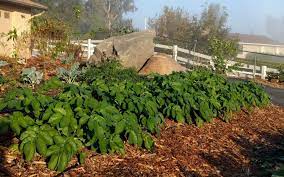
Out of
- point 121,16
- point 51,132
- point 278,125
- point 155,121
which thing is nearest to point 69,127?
point 51,132

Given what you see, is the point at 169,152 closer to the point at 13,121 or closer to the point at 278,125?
the point at 13,121

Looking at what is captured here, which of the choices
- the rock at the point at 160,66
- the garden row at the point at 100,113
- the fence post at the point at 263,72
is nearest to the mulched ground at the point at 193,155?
the garden row at the point at 100,113

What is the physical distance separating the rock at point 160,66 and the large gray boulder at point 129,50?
387mm

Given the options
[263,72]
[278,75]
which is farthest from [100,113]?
[263,72]

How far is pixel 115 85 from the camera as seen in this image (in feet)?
23.9

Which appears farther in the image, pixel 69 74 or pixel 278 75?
pixel 278 75

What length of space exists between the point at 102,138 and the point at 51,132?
0.66 metres

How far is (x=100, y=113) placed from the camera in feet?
19.2

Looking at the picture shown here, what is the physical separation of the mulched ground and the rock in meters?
5.53

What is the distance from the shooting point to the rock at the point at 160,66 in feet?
48.6

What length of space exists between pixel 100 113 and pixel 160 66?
9.19 m

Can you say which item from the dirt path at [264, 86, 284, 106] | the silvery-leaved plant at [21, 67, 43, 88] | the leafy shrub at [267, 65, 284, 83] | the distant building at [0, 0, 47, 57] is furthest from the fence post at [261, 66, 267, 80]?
the silvery-leaved plant at [21, 67, 43, 88]

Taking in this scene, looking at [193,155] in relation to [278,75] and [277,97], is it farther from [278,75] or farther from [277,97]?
[278,75]

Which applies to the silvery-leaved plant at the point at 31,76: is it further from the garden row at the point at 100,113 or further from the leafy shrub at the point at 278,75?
the leafy shrub at the point at 278,75
